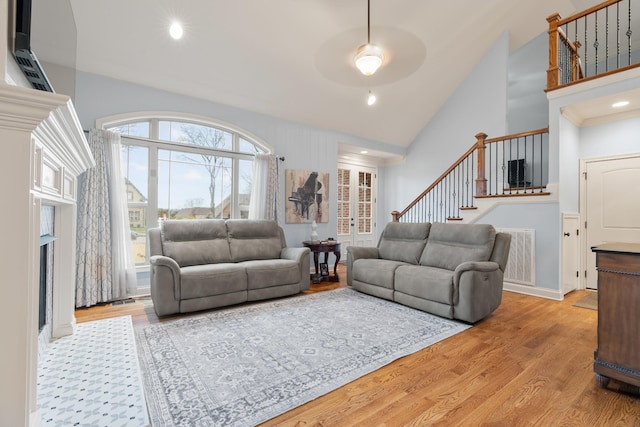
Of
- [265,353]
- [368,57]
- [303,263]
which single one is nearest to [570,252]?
[303,263]

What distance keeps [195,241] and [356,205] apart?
402cm

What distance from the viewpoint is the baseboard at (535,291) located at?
3.84m

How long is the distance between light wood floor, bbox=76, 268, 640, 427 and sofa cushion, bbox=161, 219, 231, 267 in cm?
258

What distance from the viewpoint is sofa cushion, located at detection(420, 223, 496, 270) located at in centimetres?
337

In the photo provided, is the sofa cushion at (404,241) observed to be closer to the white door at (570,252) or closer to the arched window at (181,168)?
the white door at (570,252)

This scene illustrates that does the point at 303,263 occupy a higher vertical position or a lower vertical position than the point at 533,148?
lower

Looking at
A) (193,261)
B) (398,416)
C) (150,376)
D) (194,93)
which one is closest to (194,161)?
(194,93)

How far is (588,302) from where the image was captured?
371 cm

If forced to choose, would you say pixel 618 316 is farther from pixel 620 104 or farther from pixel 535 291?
pixel 620 104

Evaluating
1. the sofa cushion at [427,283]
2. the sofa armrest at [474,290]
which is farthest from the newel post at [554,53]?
the sofa cushion at [427,283]

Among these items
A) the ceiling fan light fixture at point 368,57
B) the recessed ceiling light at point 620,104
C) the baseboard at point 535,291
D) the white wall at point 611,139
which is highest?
the ceiling fan light fixture at point 368,57

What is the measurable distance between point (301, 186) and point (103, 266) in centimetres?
311

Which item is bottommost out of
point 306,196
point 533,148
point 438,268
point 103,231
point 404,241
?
point 438,268

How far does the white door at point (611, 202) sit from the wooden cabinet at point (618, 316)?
3.09 metres
